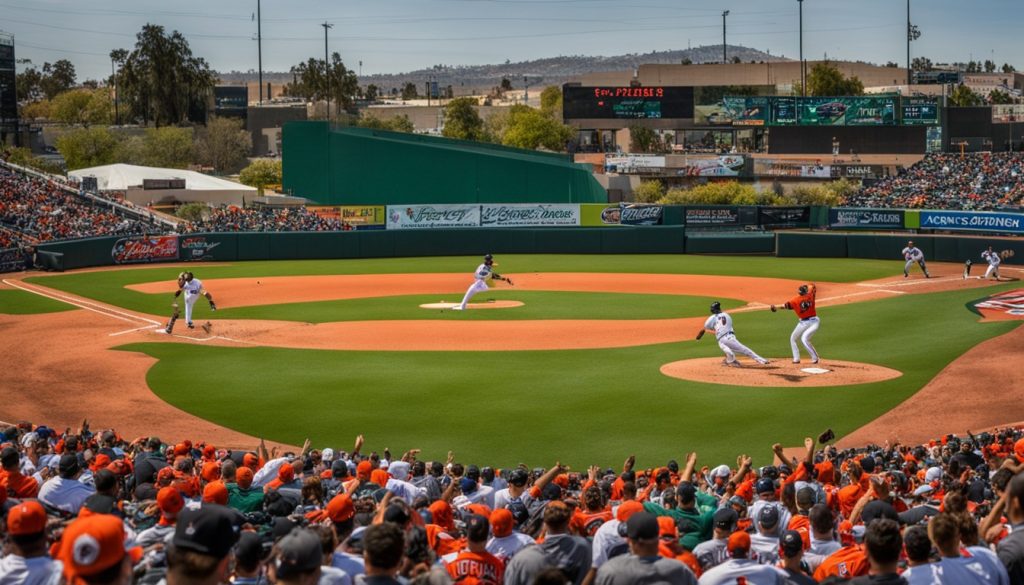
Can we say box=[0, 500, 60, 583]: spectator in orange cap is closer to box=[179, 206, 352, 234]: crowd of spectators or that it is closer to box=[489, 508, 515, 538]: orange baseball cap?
box=[489, 508, 515, 538]: orange baseball cap

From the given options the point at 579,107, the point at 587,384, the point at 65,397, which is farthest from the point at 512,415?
the point at 579,107

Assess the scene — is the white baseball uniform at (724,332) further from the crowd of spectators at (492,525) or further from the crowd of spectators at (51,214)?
the crowd of spectators at (51,214)

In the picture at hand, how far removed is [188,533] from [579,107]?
343ft

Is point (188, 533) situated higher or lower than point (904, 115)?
lower

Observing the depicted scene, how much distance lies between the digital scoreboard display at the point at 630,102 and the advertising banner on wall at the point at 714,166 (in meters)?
11.8

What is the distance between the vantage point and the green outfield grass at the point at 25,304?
124ft

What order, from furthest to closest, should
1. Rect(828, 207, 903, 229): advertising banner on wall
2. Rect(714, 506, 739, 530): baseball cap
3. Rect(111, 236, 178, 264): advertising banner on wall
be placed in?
Rect(828, 207, 903, 229): advertising banner on wall, Rect(111, 236, 178, 264): advertising banner on wall, Rect(714, 506, 739, 530): baseball cap

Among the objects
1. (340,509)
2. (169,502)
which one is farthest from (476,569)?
(169,502)

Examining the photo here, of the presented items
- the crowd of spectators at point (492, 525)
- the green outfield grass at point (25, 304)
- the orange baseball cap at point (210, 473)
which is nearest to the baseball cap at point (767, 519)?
the crowd of spectators at point (492, 525)

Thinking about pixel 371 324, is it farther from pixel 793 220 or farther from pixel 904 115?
pixel 904 115

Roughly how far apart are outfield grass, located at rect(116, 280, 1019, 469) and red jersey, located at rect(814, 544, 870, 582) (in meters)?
10.5

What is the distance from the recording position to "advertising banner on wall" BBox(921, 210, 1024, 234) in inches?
2120

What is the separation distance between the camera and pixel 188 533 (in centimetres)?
555

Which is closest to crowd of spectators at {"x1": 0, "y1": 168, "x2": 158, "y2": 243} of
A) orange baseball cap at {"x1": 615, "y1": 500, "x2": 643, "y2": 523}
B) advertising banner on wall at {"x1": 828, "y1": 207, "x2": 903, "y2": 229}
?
advertising banner on wall at {"x1": 828, "y1": 207, "x2": 903, "y2": 229}
